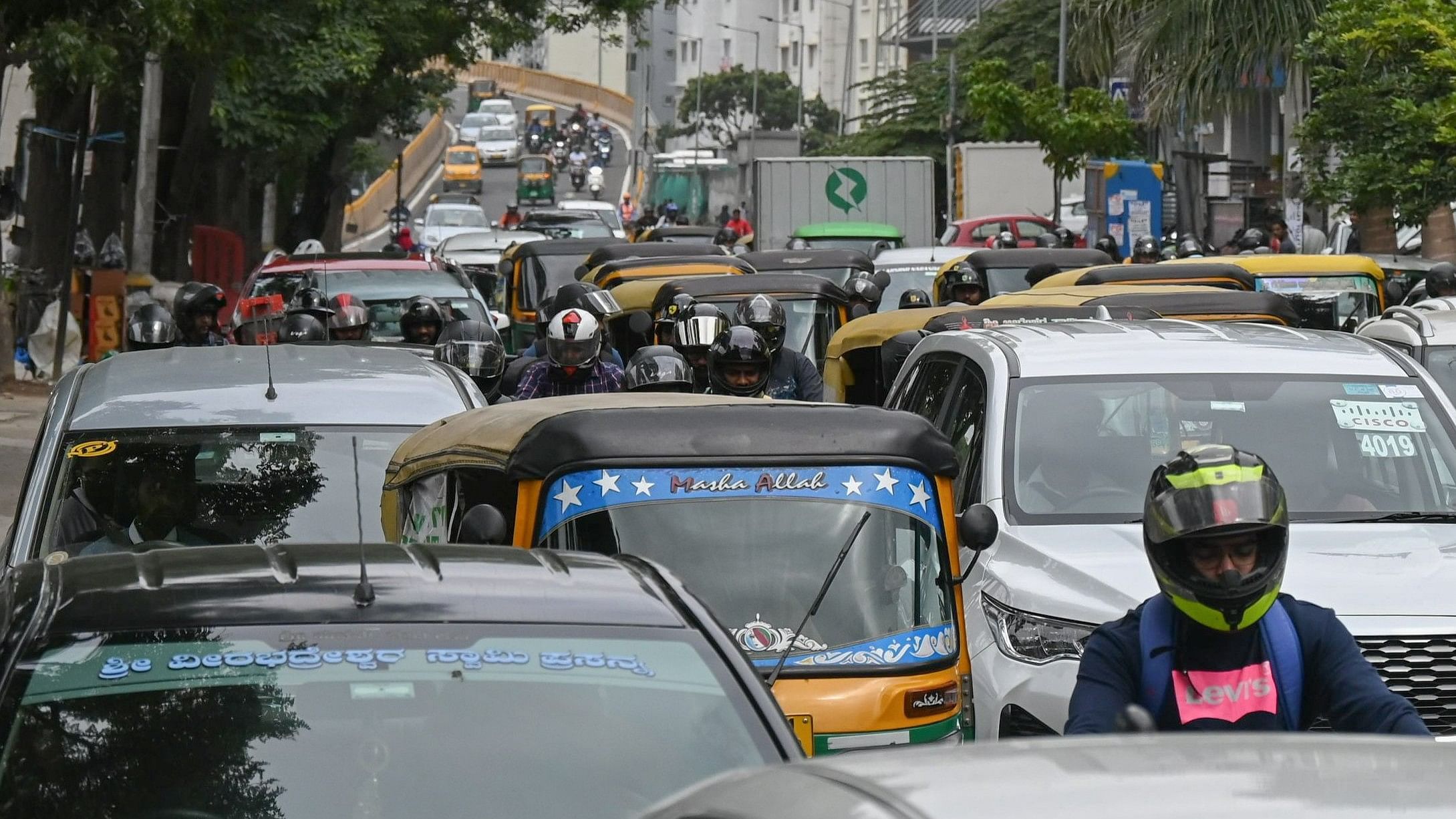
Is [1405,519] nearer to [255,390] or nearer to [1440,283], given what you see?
[255,390]

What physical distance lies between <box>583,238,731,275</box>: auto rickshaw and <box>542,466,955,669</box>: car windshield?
48.3 ft

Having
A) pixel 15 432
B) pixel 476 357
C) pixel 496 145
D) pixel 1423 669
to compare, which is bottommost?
pixel 15 432

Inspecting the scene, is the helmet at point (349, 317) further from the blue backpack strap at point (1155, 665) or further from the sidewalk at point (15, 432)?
the blue backpack strap at point (1155, 665)

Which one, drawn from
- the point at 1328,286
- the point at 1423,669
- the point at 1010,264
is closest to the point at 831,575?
the point at 1423,669

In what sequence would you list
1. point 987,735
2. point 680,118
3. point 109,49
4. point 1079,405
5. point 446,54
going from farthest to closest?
point 680,118 < point 446,54 < point 109,49 < point 1079,405 < point 987,735

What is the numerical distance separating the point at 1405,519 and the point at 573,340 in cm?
457

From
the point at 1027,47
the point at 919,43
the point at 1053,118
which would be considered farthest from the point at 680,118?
the point at 1053,118

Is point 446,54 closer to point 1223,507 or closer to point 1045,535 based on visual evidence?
point 1045,535

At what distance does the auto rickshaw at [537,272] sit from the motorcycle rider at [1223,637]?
19373 mm

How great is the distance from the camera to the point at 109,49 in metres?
19.4

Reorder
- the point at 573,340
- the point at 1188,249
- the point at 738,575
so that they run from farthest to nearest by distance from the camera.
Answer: the point at 1188,249
the point at 573,340
the point at 738,575

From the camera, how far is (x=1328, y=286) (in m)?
14.7

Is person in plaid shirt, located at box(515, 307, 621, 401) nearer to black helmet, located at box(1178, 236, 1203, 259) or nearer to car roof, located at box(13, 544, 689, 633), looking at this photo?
car roof, located at box(13, 544, 689, 633)

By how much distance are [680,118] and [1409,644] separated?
11454 centimetres
